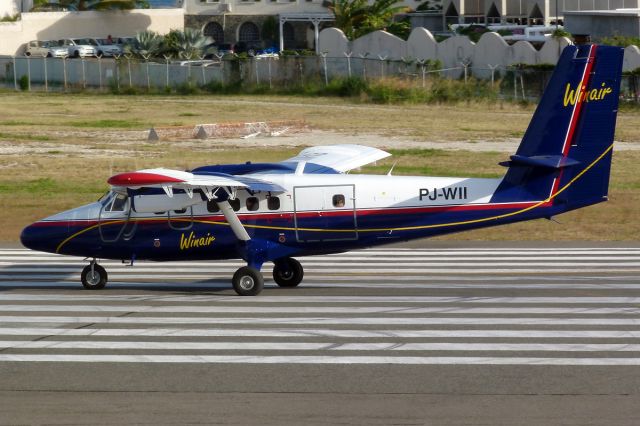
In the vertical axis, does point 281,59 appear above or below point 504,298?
Answer: above

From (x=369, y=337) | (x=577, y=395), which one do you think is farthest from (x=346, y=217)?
(x=577, y=395)

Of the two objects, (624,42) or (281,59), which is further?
(281,59)

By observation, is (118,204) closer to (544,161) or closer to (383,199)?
(383,199)

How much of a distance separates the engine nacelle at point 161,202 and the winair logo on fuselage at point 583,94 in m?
6.38

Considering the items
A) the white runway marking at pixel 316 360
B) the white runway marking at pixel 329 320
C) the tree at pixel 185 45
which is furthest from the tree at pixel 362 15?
the white runway marking at pixel 316 360

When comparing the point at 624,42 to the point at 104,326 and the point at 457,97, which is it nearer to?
the point at 457,97

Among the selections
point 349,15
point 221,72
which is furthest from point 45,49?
point 221,72

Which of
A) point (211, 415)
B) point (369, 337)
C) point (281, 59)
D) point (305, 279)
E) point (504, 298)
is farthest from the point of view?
point (281, 59)

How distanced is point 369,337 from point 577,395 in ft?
12.2

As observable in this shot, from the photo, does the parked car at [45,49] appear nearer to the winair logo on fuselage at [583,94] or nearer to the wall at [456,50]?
the wall at [456,50]

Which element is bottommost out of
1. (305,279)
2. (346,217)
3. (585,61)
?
(305,279)

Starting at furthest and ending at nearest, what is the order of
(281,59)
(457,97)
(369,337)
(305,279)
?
1. (281,59)
2. (457,97)
3. (305,279)
4. (369,337)

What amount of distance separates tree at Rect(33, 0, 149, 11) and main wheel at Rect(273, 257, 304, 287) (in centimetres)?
7842

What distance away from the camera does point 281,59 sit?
216ft
